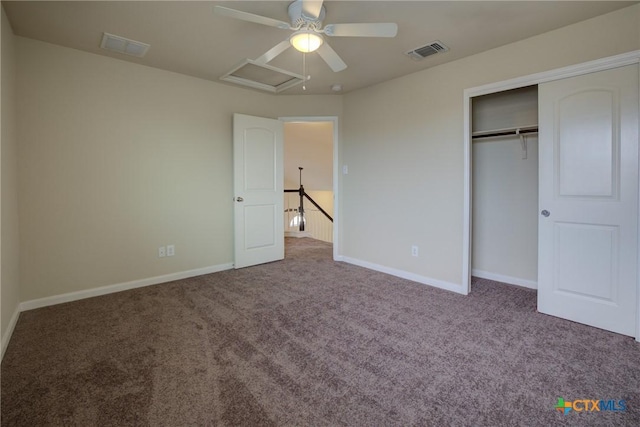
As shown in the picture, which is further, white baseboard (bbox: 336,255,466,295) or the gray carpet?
white baseboard (bbox: 336,255,466,295)

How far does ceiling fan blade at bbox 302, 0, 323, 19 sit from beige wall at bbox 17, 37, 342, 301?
7.29 ft

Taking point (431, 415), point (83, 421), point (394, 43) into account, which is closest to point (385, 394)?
point (431, 415)

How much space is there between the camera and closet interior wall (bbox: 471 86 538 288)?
3.23m

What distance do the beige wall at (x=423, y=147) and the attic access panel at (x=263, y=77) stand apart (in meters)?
0.92

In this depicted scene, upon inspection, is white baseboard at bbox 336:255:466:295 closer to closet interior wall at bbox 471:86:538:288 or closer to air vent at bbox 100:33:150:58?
closet interior wall at bbox 471:86:538:288

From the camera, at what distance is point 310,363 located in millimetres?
1878

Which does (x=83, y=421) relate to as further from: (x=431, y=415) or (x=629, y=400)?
(x=629, y=400)

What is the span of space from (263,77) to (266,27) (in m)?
1.31

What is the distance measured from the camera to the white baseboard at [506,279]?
3.26 m

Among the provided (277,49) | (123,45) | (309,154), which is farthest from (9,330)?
(309,154)

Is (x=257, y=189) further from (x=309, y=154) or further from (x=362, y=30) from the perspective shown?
(x=309, y=154)

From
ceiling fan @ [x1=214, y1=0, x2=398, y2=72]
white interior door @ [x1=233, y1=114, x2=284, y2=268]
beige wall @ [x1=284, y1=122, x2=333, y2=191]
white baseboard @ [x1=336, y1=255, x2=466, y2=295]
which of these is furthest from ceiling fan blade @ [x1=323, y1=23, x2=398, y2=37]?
beige wall @ [x1=284, y1=122, x2=333, y2=191]

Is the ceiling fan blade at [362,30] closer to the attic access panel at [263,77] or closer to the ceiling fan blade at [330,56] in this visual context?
the ceiling fan blade at [330,56]

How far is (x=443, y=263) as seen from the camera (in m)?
3.27
